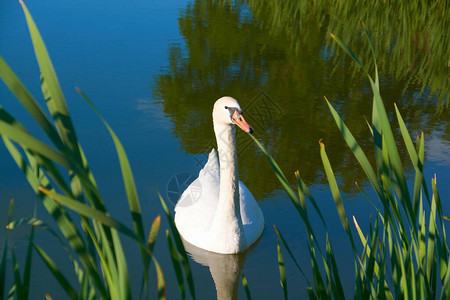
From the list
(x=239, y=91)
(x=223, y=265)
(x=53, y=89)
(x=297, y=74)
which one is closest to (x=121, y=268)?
(x=53, y=89)

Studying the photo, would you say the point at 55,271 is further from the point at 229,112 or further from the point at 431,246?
the point at 229,112

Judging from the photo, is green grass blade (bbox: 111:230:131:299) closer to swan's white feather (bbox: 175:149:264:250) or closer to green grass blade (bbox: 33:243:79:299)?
green grass blade (bbox: 33:243:79:299)

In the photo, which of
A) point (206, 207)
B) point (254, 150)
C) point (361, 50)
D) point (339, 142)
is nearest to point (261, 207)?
point (206, 207)

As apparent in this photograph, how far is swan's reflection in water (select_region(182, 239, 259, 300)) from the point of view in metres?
4.15

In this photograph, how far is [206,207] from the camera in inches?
185

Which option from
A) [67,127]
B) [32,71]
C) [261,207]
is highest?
[67,127]

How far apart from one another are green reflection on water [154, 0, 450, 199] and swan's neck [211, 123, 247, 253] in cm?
116

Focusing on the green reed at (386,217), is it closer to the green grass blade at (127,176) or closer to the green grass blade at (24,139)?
the green grass blade at (127,176)

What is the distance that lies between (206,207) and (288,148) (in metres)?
1.96

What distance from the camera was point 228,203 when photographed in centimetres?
424

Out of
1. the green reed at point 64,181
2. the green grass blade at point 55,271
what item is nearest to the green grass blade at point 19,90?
the green reed at point 64,181

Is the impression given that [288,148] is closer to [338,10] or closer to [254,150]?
[254,150]

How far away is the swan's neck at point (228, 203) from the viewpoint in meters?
4.26

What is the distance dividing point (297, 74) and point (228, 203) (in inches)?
187
